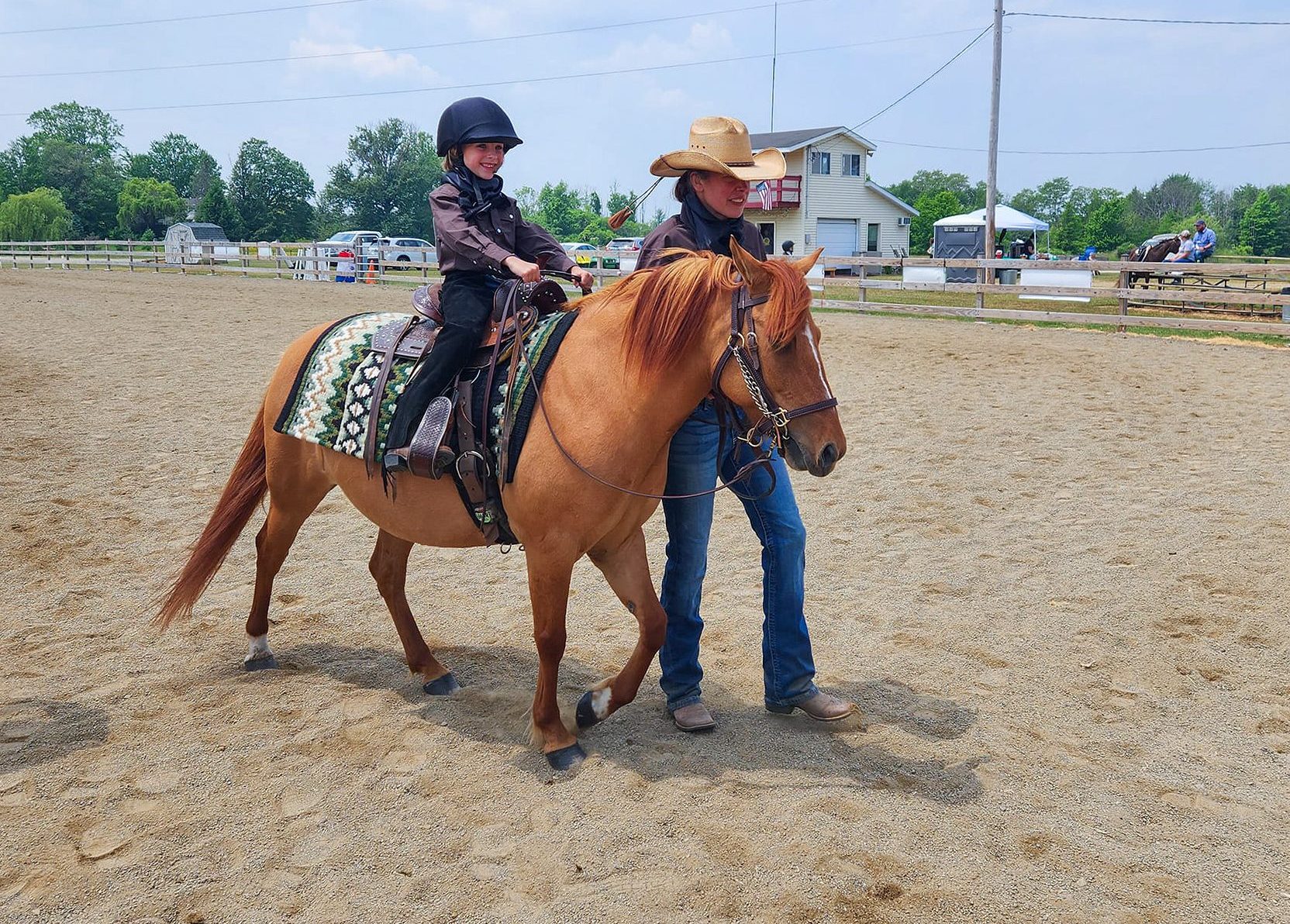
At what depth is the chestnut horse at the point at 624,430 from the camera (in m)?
3.16

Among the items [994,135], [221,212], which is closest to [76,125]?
[221,212]

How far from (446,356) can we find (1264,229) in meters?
60.6

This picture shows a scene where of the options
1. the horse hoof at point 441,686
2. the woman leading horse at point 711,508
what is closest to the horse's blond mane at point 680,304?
the woman leading horse at point 711,508

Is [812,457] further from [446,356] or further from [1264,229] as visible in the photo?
[1264,229]

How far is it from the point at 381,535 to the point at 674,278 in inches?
79.2

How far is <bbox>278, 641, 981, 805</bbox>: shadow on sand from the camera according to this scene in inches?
139

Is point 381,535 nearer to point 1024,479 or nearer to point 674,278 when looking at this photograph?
point 674,278

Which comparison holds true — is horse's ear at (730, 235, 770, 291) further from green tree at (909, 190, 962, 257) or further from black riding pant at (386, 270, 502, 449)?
green tree at (909, 190, 962, 257)

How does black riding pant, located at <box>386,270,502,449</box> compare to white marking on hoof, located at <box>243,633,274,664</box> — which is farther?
white marking on hoof, located at <box>243,633,274,664</box>

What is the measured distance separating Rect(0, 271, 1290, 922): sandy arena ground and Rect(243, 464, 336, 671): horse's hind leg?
161 mm

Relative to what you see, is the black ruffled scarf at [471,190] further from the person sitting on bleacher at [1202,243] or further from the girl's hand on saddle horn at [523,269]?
the person sitting on bleacher at [1202,243]

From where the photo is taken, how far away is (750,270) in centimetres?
316

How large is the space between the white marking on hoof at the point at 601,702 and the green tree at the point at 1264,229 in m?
59.0

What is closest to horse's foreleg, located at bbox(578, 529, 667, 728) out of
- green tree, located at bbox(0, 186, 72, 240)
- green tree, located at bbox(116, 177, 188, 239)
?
green tree, located at bbox(0, 186, 72, 240)
